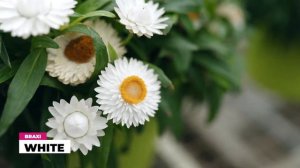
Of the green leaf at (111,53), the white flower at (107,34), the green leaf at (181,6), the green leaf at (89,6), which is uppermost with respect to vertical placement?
the green leaf at (181,6)

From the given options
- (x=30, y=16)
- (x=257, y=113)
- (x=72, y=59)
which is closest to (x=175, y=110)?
(x=72, y=59)

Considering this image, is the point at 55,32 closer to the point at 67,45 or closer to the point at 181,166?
the point at 67,45

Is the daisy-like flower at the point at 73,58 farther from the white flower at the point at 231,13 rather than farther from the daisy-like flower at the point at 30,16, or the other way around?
the white flower at the point at 231,13

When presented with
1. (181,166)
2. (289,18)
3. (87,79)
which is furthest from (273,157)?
(87,79)

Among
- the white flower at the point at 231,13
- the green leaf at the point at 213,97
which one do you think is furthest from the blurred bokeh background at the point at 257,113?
the green leaf at the point at 213,97

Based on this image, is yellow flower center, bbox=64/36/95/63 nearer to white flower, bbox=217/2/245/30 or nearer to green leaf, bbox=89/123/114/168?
green leaf, bbox=89/123/114/168

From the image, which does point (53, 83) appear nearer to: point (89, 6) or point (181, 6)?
point (89, 6)

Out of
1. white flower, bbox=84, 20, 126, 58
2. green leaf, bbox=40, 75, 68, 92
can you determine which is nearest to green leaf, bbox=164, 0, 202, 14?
white flower, bbox=84, 20, 126, 58
